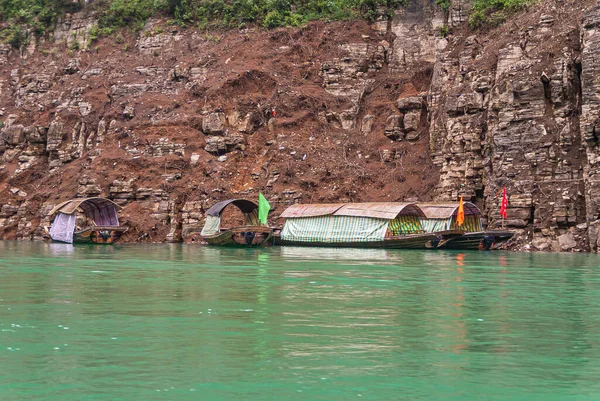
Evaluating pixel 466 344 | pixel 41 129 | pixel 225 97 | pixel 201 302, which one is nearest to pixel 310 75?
pixel 225 97

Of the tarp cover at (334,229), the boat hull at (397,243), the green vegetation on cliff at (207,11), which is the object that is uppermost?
the green vegetation on cliff at (207,11)

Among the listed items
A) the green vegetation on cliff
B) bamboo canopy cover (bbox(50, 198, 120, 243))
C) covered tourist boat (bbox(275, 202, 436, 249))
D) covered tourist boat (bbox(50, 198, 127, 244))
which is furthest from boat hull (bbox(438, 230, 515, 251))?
bamboo canopy cover (bbox(50, 198, 120, 243))

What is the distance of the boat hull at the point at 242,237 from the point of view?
137 feet

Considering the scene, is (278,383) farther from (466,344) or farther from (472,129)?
(472,129)

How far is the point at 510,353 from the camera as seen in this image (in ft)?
35.9

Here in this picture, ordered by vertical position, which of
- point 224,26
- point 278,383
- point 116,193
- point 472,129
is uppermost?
point 224,26

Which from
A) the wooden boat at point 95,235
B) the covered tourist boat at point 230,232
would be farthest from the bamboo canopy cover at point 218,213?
the wooden boat at point 95,235

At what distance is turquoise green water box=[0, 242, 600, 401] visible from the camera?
29.7 feet

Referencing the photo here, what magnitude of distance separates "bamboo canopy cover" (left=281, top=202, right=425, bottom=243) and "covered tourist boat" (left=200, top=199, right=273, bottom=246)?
70.7 inches

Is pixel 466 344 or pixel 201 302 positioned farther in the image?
pixel 201 302

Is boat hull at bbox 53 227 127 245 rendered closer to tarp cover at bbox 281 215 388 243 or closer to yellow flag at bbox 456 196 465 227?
tarp cover at bbox 281 215 388 243

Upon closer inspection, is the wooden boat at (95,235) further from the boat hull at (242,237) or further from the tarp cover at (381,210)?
the tarp cover at (381,210)

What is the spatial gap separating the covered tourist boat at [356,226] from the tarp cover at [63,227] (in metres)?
11.2

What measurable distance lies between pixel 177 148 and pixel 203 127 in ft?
7.07
